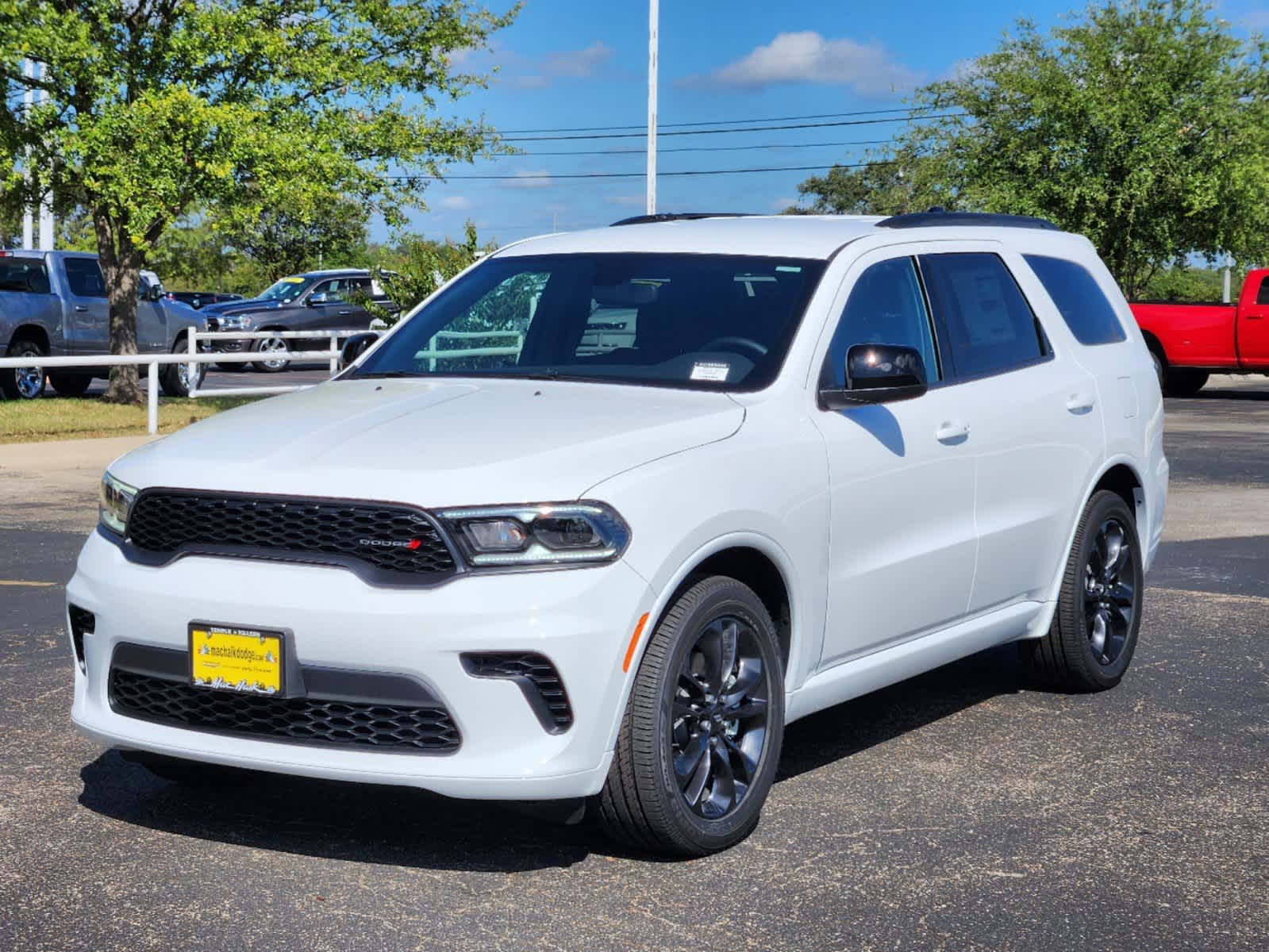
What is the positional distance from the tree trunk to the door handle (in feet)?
59.9

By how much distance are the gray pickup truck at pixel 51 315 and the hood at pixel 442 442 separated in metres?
19.3

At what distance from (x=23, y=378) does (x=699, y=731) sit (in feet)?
68.7

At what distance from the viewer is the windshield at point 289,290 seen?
A: 36094 mm

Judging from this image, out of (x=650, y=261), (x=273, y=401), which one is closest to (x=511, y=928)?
(x=273, y=401)

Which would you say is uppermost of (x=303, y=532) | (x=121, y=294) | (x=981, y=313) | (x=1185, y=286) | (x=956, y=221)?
(x=956, y=221)

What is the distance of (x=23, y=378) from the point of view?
24.1 m

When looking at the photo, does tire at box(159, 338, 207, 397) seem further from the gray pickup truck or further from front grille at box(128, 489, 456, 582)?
front grille at box(128, 489, 456, 582)

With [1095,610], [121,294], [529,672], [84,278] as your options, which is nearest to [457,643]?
[529,672]

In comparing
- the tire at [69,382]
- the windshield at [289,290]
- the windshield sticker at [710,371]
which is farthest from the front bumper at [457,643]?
the windshield at [289,290]

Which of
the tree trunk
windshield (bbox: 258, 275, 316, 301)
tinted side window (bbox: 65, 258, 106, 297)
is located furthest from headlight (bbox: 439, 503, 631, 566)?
windshield (bbox: 258, 275, 316, 301)

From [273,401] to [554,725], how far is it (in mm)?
1815

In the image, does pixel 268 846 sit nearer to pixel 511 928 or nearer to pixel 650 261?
pixel 511 928

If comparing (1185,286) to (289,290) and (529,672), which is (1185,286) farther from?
(529,672)

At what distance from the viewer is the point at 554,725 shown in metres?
4.56
